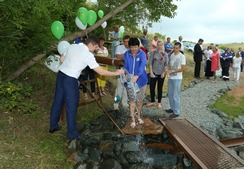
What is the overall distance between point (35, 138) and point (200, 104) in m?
6.82

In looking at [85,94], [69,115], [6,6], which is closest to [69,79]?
[69,115]

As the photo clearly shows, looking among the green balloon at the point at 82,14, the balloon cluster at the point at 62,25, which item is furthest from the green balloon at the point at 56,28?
the green balloon at the point at 82,14

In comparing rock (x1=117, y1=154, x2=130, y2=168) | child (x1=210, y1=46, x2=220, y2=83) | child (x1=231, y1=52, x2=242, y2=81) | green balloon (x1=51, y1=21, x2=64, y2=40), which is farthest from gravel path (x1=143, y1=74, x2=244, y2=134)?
green balloon (x1=51, y1=21, x2=64, y2=40)

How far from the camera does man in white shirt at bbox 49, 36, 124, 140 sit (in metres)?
4.80

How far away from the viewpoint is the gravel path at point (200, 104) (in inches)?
301

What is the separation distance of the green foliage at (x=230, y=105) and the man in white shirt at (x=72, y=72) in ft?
22.8

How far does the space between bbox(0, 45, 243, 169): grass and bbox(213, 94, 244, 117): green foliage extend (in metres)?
5.78

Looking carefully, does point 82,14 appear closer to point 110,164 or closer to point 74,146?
point 74,146

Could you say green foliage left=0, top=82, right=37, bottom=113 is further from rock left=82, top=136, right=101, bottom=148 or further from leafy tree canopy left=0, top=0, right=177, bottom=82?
rock left=82, top=136, right=101, bottom=148

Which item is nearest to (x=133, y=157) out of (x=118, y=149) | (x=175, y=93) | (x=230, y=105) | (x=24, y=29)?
(x=118, y=149)

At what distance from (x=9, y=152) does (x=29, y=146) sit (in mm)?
410

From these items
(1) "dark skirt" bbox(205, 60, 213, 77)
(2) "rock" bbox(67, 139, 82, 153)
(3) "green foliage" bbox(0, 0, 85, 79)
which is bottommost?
(2) "rock" bbox(67, 139, 82, 153)

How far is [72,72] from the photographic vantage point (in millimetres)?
4926

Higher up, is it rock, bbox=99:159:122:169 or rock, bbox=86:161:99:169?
rock, bbox=99:159:122:169
